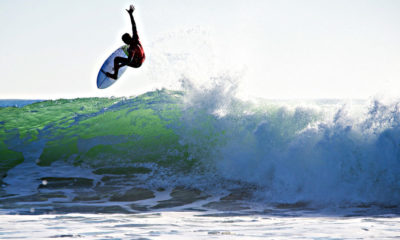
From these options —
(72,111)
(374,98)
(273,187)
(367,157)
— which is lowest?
(273,187)

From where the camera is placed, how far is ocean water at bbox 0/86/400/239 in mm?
6445

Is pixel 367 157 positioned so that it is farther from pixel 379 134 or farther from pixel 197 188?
pixel 197 188

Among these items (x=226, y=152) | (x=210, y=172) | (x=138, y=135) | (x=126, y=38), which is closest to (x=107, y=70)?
(x=126, y=38)

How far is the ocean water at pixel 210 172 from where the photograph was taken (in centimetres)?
645

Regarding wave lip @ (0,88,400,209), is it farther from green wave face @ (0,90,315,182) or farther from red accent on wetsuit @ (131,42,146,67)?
red accent on wetsuit @ (131,42,146,67)

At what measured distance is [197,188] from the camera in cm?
969

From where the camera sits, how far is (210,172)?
34.7 feet

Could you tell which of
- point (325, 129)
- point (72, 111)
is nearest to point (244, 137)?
point (325, 129)

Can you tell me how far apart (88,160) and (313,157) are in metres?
6.27

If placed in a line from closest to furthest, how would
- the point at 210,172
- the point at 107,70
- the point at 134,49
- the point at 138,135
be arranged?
the point at 134,49 → the point at 107,70 → the point at 210,172 → the point at 138,135

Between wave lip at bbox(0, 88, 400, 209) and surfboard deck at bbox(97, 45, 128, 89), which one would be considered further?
wave lip at bbox(0, 88, 400, 209)

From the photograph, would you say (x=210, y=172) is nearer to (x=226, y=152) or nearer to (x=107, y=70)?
(x=226, y=152)

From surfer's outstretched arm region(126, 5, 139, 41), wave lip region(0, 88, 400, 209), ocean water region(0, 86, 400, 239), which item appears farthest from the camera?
wave lip region(0, 88, 400, 209)

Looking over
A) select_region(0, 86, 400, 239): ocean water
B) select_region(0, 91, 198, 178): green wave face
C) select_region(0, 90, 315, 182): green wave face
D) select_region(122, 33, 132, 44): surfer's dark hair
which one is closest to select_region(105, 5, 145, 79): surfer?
select_region(122, 33, 132, 44): surfer's dark hair
